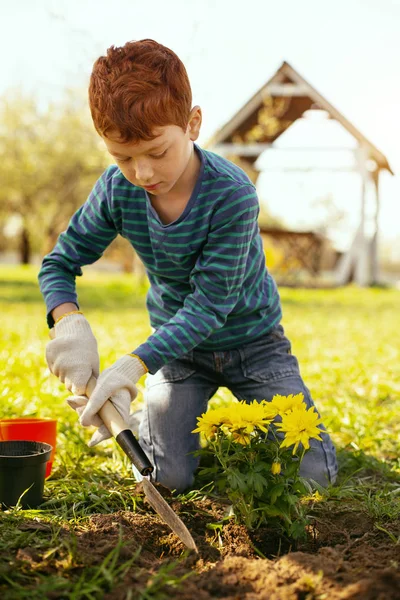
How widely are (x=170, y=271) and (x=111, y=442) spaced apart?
0.83 metres

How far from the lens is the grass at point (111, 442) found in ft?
5.27

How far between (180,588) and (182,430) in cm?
111

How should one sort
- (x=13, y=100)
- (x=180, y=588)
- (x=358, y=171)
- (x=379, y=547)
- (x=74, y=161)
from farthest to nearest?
1. (x=13, y=100)
2. (x=74, y=161)
3. (x=358, y=171)
4. (x=379, y=547)
5. (x=180, y=588)

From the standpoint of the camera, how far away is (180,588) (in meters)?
1.53

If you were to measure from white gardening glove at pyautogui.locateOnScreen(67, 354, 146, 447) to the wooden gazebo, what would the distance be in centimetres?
1121

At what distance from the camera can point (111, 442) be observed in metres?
2.89

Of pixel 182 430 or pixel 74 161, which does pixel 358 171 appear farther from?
pixel 182 430

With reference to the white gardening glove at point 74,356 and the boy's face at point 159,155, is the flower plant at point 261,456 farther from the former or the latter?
the boy's face at point 159,155

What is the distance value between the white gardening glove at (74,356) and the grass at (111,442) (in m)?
0.37

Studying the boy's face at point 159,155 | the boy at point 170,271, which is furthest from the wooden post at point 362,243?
the boy's face at point 159,155

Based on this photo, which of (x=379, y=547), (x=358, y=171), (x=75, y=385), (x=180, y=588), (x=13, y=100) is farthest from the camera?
(x=13, y=100)

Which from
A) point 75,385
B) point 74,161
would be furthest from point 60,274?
point 74,161

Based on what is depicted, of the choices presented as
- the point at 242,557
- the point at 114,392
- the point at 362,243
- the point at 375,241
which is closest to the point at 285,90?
the point at 362,243

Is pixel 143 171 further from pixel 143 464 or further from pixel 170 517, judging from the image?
pixel 170 517
